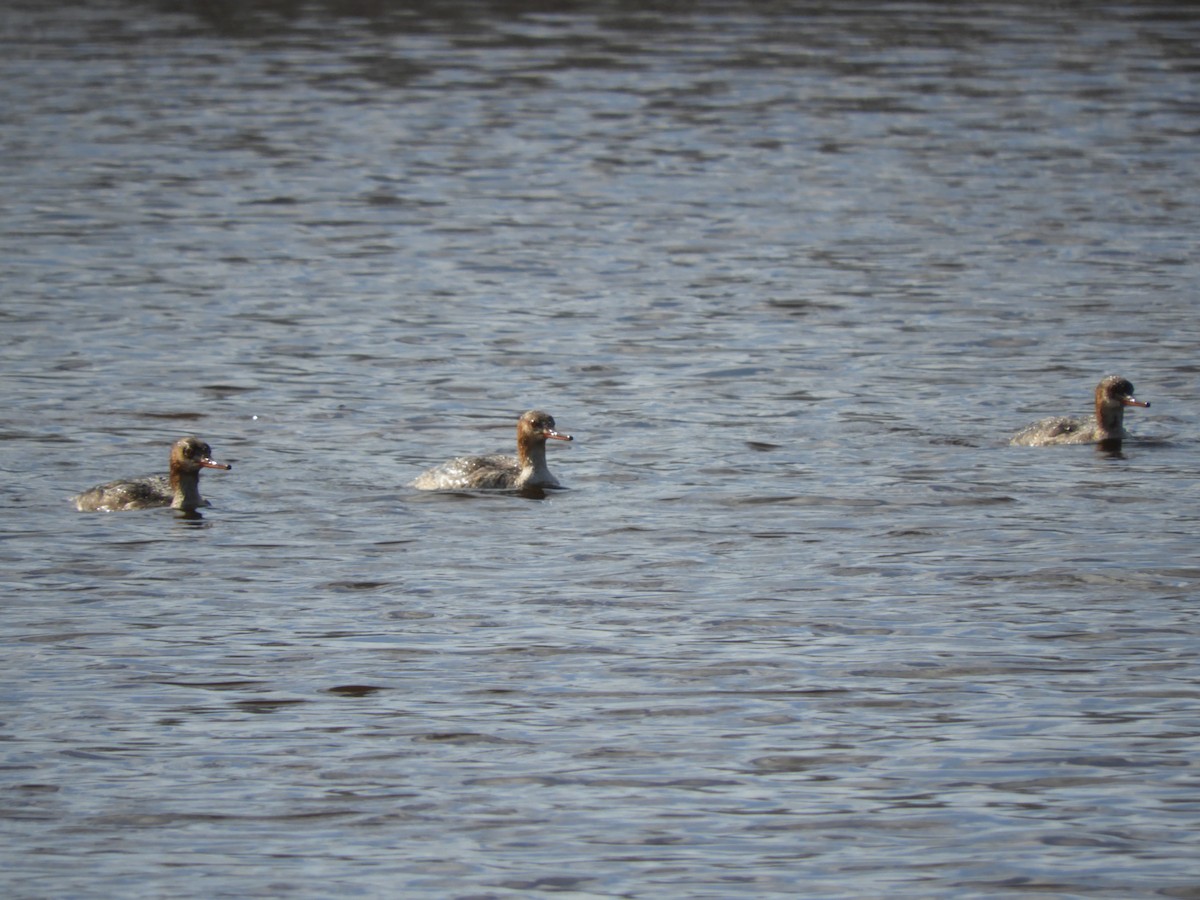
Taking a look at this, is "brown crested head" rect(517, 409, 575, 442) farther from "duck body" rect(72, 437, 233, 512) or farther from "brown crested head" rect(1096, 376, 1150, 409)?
"brown crested head" rect(1096, 376, 1150, 409)

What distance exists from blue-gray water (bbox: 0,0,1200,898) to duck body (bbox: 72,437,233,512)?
243 millimetres

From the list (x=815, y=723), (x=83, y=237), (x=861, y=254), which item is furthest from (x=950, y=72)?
(x=815, y=723)

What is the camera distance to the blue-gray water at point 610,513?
11727mm

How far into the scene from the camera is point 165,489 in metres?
18.5

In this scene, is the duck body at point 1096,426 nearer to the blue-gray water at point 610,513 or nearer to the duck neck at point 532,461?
the blue-gray water at point 610,513

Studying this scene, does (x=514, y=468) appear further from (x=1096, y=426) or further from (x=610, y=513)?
(x=1096, y=426)

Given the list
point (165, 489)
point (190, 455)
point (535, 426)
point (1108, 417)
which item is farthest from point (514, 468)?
point (1108, 417)

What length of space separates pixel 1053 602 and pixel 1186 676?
184cm

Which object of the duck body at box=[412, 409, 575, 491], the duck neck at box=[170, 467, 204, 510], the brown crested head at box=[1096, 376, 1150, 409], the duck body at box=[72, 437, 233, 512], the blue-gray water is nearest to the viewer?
the blue-gray water

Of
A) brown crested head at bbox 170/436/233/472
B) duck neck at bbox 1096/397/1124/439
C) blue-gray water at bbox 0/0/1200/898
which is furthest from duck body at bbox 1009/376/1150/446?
brown crested head at bbox 170/436/233/472

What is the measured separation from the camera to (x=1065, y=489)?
1894cm

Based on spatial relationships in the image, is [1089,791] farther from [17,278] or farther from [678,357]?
[17,278]

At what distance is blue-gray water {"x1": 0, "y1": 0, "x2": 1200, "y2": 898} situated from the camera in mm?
11727

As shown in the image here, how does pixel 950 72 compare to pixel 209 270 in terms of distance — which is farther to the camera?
pixel 950 72
